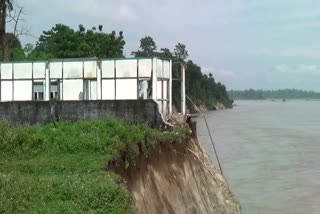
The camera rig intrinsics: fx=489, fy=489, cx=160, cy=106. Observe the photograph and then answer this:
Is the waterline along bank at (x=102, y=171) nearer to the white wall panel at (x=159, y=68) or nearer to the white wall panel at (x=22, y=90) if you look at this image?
the white wall panel at (x=159, y=68)

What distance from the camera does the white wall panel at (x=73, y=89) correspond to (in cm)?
2245

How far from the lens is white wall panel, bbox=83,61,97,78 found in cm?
2200

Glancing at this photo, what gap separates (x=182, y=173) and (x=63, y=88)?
8.66m

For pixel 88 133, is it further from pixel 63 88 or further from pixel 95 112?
pixel 63 88

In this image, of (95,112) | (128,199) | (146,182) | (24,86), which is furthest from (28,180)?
(24,86)

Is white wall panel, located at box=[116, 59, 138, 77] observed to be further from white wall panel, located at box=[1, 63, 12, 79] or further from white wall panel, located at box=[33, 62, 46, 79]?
white wall panel, located at box=[1, 63, 12, 79]

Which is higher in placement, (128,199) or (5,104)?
(5,104)

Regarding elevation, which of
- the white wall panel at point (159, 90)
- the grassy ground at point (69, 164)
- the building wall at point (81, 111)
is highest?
the white wall panel at point (159, 90)

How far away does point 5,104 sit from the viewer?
19.7 metres

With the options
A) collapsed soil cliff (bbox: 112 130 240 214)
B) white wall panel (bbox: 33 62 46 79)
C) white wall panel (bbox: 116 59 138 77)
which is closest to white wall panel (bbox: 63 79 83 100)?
white wall panel (bbox: 33 62 46 79)

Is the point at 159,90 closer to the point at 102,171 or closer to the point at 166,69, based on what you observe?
the point at 166,69

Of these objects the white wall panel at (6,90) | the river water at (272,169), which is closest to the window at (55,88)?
the white wall panel at (6,90)

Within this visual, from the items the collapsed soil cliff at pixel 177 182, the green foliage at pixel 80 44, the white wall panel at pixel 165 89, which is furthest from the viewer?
the green foliage at pixel 80 44

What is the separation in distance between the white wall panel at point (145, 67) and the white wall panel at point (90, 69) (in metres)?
2.23
